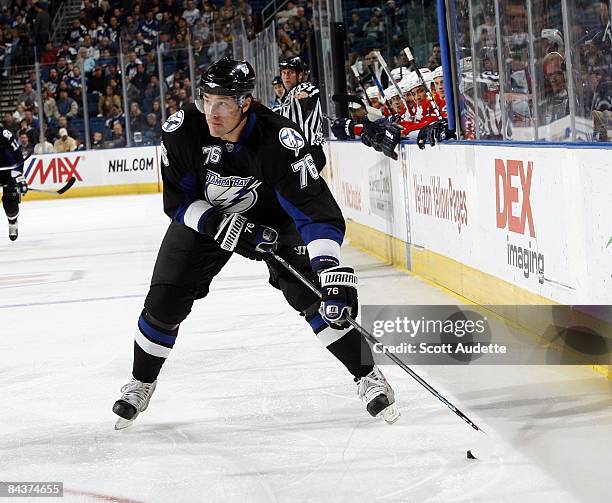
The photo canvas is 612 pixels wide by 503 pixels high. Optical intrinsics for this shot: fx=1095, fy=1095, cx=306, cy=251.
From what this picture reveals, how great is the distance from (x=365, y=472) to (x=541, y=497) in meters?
0.53

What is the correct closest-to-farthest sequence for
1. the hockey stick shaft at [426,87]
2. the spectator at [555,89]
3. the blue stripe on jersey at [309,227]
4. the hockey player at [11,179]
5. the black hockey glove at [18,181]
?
the blue stripe on jersey at [309,227]
the spectator at [555,89]
the hockey stick shaft at [426,87]
the hockey player at [11,179]
the black hockey glove at [18,181]

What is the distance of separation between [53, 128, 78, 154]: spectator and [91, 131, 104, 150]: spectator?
28cm

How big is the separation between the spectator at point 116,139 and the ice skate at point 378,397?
45.2ft

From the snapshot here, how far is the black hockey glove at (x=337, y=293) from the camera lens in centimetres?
330

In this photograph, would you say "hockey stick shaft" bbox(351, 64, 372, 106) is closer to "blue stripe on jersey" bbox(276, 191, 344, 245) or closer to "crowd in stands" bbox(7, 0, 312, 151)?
"blue stripe on jersey" bbox(276, 191, 344, 245)

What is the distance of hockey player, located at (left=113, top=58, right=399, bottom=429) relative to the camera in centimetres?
339

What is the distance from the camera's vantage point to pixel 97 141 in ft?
55.7

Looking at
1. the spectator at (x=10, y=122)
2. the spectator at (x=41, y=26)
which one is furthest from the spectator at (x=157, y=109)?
the spectator at (x=41, y=26)

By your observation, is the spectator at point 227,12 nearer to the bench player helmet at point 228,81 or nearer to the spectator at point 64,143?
the spectator at point 64,143

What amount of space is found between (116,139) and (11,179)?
608 centimetres

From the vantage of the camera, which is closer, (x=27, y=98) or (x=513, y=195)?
(x=513, y=195)

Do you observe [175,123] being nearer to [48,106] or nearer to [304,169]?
[304,169]

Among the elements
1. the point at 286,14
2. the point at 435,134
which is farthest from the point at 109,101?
the point at 435,134

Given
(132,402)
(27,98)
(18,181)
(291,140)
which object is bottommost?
(132,402)
